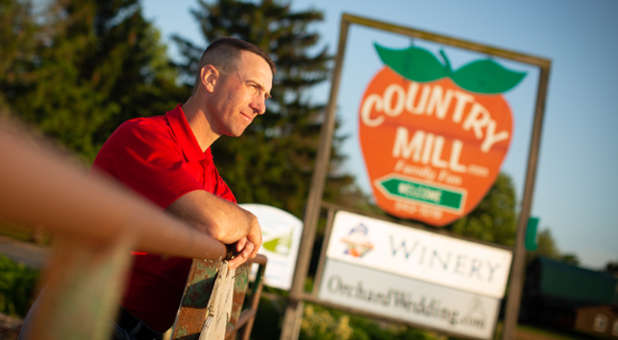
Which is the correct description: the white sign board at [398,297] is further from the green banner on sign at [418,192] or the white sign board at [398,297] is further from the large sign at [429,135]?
the green banner on sign at [418,192]

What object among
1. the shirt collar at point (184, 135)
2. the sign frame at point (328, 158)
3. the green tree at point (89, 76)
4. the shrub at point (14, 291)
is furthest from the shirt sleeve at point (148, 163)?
the green tree at point (89, 76)

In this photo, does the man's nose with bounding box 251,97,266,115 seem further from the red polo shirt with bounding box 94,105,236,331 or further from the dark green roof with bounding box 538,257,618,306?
the dark green roof with bounding box 538,257,618,306

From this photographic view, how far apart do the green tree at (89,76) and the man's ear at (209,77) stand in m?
15.8

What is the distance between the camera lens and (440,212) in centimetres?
493

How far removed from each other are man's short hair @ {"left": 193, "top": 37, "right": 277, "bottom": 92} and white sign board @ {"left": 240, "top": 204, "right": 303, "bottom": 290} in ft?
11.3

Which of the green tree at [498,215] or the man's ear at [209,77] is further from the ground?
the green tree at [498,215]

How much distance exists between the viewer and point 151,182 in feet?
4.55

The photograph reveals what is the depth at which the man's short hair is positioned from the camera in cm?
201

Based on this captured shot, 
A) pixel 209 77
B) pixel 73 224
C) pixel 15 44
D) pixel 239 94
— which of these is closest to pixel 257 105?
pixel 239 94

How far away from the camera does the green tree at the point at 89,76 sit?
19406 mm

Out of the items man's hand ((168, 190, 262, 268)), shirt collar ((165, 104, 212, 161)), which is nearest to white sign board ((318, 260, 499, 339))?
shirt collar ((165, 104, 212, 161))

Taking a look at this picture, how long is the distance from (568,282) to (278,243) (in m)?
28.0

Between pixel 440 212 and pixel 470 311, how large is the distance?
103cm

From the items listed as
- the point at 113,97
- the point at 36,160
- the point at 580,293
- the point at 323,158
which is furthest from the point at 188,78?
the point at 36,160
